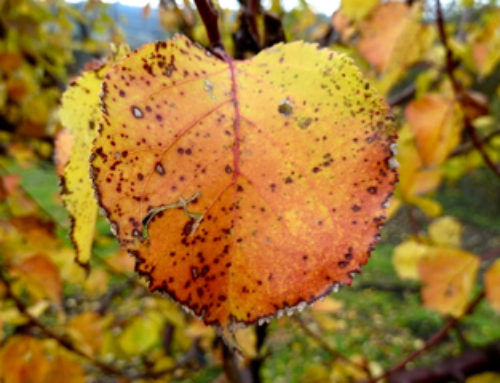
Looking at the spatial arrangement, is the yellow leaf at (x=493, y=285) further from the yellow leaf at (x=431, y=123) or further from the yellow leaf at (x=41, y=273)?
the yellow leaf at (x=41, y=273)

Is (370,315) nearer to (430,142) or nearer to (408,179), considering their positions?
(408,179)

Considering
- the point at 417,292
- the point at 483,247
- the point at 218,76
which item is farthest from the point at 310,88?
the point at 483,247

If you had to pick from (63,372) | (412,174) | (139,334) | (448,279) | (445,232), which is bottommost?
(139,334)

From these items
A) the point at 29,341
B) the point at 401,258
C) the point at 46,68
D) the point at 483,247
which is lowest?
the point at 483,247

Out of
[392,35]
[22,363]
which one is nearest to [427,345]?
[392,35]

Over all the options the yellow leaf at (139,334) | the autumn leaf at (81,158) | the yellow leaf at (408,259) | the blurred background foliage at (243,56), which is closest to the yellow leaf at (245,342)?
the blurred background foliage at (243,56)

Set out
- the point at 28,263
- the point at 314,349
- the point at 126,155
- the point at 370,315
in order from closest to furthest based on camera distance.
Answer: the point at 126,155 < the point at 28,263 < the point at 314,349 < the point at 370,315

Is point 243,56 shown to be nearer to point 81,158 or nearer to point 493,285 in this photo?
point 81,158
